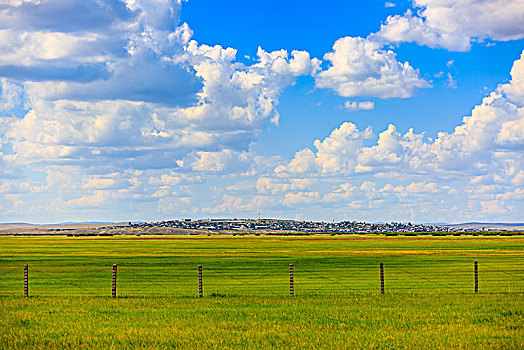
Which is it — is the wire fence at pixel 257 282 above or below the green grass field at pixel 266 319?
below

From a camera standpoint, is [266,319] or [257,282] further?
[257,282]

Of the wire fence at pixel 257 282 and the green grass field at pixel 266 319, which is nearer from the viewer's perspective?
the green grass field at pixel 266 319

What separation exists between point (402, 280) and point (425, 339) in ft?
86.4

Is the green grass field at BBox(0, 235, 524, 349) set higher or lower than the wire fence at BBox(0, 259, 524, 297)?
higher

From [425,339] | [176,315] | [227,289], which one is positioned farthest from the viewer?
[227,289]

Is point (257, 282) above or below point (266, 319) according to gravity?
below

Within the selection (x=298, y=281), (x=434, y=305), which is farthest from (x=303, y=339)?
(x=298, y=281)

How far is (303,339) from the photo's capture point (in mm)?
19734

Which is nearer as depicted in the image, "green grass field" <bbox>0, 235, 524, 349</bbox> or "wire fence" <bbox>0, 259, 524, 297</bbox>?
"green grass field" <bbox>0, 235, 524, 349</bbox>

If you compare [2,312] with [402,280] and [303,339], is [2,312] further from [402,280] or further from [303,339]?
[402,280]

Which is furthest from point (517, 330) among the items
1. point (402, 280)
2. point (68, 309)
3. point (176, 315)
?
point (402, 280)

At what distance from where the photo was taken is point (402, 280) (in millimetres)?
45344

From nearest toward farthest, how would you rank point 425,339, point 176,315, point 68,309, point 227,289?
point 425,339 < point 176,315 < point 68,309 < point 227,289

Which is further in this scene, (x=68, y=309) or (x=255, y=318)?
(x=68, y=309)
